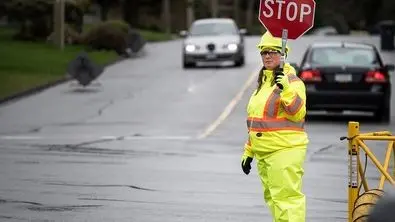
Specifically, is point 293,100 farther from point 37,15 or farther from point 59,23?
point 37,15

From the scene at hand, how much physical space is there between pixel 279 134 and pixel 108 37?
128 ft

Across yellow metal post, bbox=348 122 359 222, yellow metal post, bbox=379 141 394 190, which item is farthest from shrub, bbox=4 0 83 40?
yellow metal post, bbox=348 122 359 222

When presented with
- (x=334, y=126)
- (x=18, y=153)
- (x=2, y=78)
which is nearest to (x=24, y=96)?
(x=2, y=78)

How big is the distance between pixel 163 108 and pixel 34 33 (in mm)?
26867

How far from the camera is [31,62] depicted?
128 ft

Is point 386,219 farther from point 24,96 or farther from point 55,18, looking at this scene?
point 55,18

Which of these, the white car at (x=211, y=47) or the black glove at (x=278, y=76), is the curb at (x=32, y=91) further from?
the black glove at (x=278, y=76)

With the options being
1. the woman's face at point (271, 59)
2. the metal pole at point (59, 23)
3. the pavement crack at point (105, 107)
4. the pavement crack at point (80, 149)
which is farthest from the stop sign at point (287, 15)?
the metal pole at point (59, 23)

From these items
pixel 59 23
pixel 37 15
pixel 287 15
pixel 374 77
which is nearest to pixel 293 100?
pixel 287 15

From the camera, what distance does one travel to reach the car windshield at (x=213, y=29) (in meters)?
39.5

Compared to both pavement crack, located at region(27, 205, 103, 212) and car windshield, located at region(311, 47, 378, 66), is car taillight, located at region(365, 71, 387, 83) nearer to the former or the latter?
car windshield, located at region(311, 47, 378, 66)

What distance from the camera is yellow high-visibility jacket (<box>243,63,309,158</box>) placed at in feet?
25.7

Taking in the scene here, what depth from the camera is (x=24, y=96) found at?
2922cm

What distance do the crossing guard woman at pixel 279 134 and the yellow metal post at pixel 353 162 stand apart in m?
0.60
